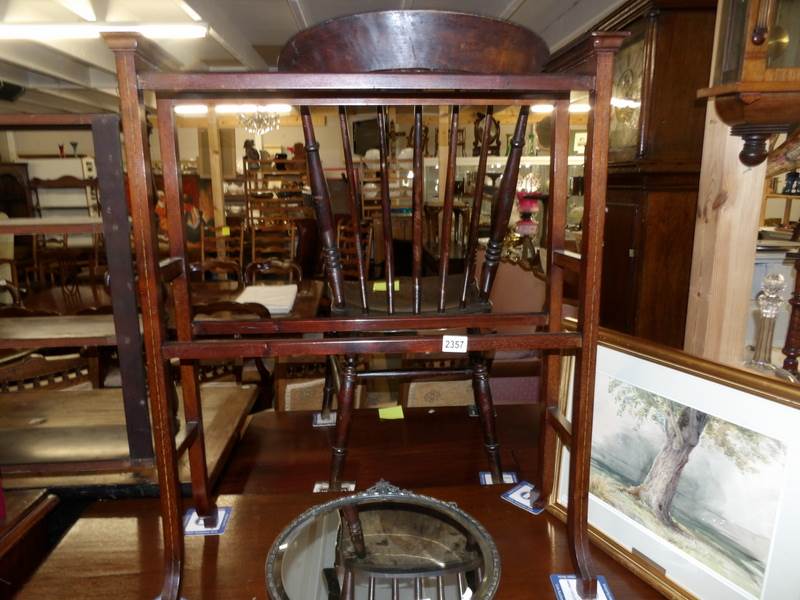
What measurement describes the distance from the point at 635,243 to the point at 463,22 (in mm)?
2156

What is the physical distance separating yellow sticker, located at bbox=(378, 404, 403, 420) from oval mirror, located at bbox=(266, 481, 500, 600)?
659 millimetres

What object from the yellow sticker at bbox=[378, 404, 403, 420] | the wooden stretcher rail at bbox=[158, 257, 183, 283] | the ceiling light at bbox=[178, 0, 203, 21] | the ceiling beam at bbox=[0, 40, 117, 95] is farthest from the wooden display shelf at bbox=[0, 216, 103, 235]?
the ceiling beam at bbox=[0, 40, 117, 95]

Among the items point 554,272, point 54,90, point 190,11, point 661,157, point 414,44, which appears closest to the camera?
point 414,44

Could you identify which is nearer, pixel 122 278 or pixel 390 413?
pixel 122 278

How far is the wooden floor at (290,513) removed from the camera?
0.86 m

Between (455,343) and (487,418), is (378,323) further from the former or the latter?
(487,418)

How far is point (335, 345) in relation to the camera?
2.50 ft

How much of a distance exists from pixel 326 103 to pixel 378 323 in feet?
1.22

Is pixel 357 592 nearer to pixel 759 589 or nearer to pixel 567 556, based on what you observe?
pixel 567 556

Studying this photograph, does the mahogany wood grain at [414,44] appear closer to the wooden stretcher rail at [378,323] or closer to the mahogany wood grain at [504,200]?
the mahogany wood grain at [504,200]

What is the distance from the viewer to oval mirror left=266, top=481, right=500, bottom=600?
71 centimetres

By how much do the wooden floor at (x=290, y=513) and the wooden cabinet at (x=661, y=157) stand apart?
1379 millimetres

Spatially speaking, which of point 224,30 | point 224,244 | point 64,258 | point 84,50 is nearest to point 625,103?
point 224,30

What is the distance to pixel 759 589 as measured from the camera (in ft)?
2.37
